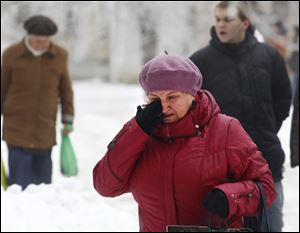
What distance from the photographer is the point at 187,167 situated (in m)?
2.97

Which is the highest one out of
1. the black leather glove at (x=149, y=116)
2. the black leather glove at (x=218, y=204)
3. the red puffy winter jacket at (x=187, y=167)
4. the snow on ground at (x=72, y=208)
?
the black leather glove at (x=149, y=116)

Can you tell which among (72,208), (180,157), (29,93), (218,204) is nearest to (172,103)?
(180,157)

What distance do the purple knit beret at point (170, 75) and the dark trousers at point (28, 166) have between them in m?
4.33

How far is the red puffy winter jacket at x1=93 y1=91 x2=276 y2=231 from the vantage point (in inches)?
117

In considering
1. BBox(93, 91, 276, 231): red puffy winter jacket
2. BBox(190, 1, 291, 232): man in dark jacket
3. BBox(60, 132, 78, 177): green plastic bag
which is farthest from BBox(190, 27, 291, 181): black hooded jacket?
BBox(60, 132, 78, 177): green plastic bag

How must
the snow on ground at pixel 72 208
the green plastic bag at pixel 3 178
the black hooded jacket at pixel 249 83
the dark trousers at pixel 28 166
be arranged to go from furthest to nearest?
1. the green plastic bag at pixel 3 178
2. the dark trousers at pixel 28 166
3. the snow on ground at pixel 72 208
4. the black hooded jacket at pixel 249 83

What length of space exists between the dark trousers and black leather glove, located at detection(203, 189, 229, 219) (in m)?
4.53

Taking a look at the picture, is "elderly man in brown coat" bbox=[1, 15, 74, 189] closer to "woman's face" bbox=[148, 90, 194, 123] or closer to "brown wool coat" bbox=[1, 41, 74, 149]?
"brown wool coat" bbox=[1, 41, 74, 149]

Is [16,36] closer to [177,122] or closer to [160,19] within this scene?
[160,19]

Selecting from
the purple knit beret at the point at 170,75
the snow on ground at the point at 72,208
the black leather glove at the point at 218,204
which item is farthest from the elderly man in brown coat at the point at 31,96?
the black leather glove at the point at 218,204

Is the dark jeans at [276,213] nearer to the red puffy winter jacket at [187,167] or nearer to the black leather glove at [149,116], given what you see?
the red puffy winter jacket at [187,167]

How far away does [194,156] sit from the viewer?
2988mm

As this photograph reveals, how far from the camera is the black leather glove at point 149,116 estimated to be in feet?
9.59

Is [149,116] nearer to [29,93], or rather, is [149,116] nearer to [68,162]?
[29,93]
